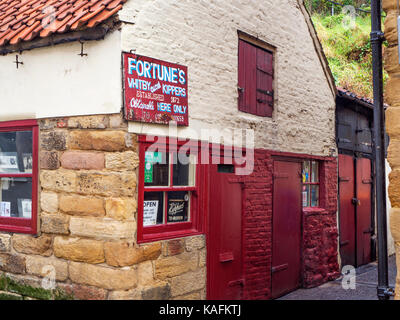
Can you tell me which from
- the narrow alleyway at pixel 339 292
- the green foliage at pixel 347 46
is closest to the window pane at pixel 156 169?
the narrow alleyway at pixel 339 292

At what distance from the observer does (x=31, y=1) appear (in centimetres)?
671

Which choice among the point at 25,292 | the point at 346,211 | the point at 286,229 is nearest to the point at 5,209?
the point at 25,292

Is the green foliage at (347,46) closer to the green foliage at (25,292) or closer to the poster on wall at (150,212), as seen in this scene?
the poster on wall at (150,212)

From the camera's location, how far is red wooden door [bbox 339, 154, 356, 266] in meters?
10.4

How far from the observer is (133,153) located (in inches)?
211

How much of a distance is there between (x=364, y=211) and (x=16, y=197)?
26.9 ft

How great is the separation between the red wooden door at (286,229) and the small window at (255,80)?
3.55ft

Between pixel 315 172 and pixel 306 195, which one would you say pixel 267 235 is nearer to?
pixel 306 195

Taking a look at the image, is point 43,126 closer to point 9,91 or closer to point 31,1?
point 9,91

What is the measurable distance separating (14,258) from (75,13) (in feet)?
10.1

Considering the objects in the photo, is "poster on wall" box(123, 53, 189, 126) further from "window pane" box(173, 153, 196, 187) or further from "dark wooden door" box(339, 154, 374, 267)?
"dark wooden door" box(339, 154, 374, 267)

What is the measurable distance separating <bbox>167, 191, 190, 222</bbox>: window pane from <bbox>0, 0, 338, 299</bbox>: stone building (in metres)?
0.02

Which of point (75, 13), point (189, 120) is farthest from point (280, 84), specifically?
point (75, 13)

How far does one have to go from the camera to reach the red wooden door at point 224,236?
6543mm
